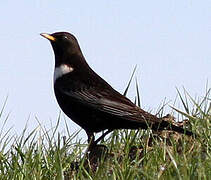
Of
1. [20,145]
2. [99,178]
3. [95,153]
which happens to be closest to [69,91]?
[95,153]

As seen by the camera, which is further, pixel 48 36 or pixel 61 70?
pixel 48 36

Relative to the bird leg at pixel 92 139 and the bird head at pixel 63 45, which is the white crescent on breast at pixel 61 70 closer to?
the bird head at pixel 63 45

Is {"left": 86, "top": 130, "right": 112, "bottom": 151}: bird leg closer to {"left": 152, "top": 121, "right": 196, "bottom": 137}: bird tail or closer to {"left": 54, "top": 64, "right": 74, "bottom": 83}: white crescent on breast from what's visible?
{"left": 152, "top": 121, "right": 196, "bottom": 137}: bird tail

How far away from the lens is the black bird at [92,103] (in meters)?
6.86

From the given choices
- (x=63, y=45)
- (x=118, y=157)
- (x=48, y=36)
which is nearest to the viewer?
(x=118, y=157)

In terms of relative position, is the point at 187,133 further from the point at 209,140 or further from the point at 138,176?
the point at 138,176

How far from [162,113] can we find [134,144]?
0.74 m

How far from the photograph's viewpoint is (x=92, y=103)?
282 inches

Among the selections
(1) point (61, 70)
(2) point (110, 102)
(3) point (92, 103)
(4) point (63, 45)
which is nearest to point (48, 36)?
(4) point (63, 45)

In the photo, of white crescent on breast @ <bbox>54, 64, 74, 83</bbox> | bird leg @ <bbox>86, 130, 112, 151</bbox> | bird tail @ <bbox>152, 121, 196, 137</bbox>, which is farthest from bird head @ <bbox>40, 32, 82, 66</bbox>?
bird tail @ <bbox>152, 121, 196, 137</bbox>

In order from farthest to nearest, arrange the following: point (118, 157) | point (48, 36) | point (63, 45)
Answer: point (48, 36), point (63, 45), point (118, 157)

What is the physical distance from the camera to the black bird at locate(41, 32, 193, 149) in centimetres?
686

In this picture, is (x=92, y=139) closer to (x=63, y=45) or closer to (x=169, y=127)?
(x=169, y=127)

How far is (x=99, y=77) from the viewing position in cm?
752
